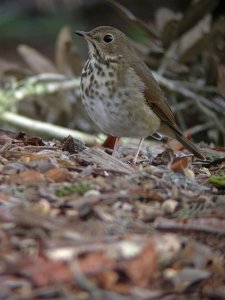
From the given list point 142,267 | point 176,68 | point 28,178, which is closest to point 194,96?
point 176,68

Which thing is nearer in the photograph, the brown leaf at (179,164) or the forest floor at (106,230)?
the forest floor at (106,230)

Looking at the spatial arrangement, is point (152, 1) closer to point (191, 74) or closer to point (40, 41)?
point (40, 41)

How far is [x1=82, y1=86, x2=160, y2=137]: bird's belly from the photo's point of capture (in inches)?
173

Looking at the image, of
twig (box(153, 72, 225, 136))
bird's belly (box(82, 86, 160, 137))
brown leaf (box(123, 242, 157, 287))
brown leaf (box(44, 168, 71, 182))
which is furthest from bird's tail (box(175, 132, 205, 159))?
brown leaf (box(123, 242, 157, 287))

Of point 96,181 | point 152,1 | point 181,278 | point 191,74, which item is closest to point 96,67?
point 96,181

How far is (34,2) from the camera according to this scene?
1112cm

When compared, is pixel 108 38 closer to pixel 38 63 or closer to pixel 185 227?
pixel 185 227

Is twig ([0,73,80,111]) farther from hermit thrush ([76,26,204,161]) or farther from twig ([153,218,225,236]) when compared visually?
twig ([153,218,225,236])

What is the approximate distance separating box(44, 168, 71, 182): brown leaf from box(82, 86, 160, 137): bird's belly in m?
1.11

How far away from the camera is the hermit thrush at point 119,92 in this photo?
4.41 meters

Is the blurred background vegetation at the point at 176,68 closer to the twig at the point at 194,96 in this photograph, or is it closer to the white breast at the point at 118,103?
the twig at the point at 194,96

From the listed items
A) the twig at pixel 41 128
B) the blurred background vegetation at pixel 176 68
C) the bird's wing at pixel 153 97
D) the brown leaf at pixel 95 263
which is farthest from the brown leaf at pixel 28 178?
the blurred background vegetation at pixel 176 68

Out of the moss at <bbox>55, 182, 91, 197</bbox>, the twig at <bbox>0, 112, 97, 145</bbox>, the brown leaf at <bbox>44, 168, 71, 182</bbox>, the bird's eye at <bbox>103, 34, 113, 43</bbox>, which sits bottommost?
the twig at <bbox>0, 112, 97, 145</bbox>

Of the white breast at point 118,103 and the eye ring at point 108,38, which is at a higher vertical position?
the eye ring at point 108,38
